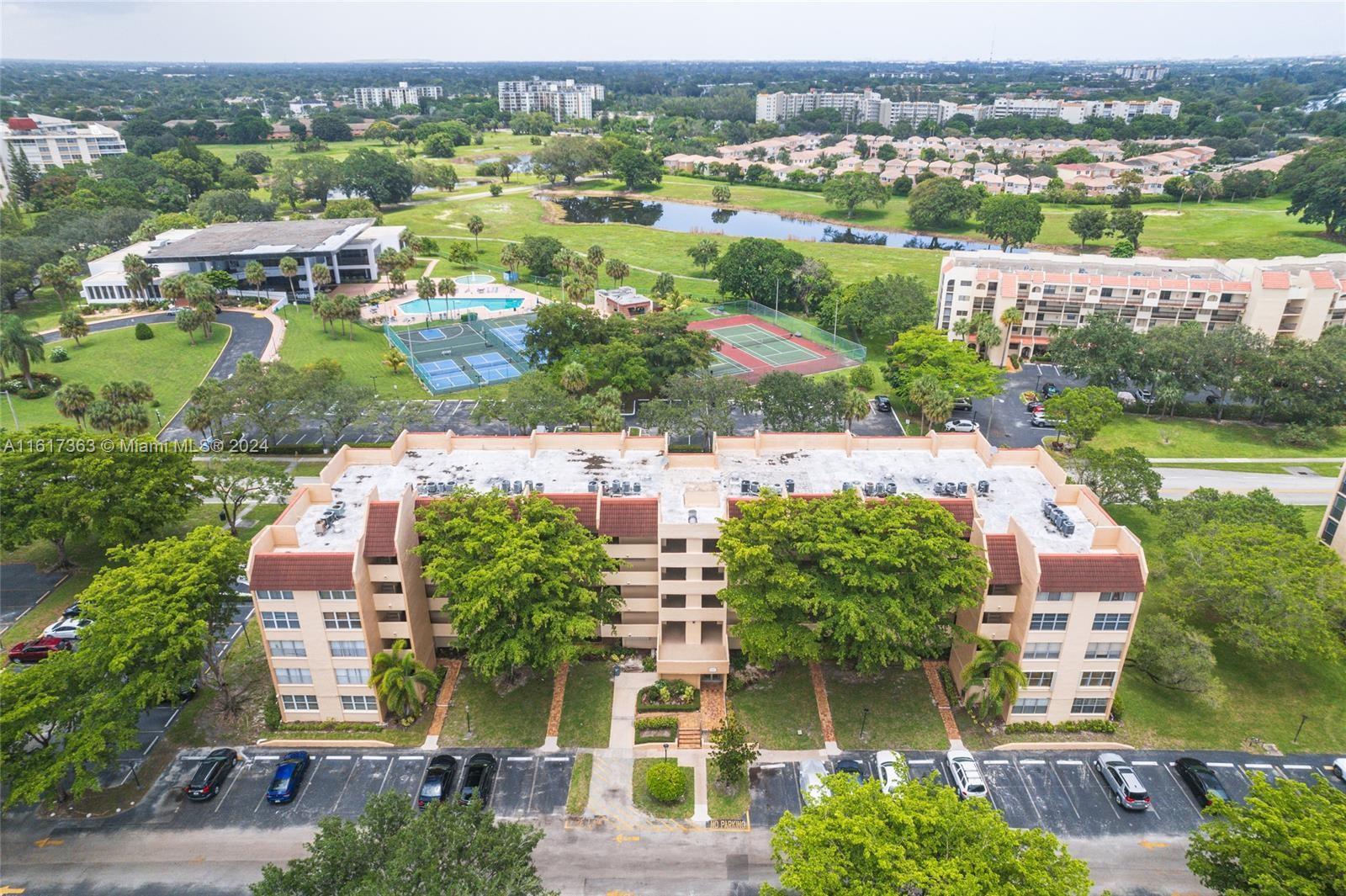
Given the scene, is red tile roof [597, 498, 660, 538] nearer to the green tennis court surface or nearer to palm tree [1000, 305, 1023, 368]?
the green tennis court surface

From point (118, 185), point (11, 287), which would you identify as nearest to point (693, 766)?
point (11, 287)

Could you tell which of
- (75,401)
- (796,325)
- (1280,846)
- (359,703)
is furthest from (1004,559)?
(75,401)

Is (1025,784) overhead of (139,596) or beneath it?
beneath

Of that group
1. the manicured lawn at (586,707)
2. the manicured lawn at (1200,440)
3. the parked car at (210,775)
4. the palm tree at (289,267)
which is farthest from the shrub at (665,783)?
the palm tree at (289,267)

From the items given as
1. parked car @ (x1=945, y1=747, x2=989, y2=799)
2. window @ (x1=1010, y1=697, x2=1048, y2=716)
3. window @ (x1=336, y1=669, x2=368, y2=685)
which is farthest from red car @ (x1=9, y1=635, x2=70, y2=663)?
window @ (x1=1010, y1=697, x2=1048, y2=716)

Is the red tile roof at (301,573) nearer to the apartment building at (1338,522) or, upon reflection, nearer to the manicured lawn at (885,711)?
the manicured lawn at (885,711)

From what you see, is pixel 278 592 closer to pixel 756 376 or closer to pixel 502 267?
pixel 756 376

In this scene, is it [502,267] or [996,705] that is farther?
[502,267]
